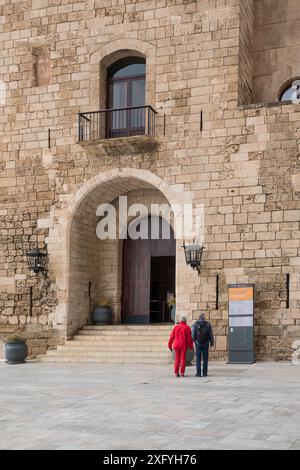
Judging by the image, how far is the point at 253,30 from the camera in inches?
627

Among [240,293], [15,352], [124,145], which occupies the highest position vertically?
[124,145]

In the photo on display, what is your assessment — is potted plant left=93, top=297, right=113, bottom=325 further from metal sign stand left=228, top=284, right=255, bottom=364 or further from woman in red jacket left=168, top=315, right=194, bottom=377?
woman in red jacket left=168, top=315, right=194, bottom=377

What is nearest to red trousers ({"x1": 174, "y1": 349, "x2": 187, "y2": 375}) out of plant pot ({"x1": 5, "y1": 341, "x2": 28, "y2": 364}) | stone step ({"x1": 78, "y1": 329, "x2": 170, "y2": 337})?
stone step ({"x1": 78, "y1": 329, "x2": 170, "y2": 337})

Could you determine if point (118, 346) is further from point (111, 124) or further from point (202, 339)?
point (111, 124)

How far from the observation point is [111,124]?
15938mm

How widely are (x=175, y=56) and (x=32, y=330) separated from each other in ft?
24.0

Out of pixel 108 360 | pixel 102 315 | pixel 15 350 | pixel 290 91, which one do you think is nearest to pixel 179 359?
pixel 108 360

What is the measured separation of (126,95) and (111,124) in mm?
825

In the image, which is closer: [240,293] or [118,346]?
[240,293]

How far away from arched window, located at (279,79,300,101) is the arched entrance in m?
4.27

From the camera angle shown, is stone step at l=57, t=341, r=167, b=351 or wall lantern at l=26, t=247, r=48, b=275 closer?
stone step at l=57, t=341, r=167, b=351

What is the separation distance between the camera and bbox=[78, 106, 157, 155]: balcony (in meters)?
14.9
